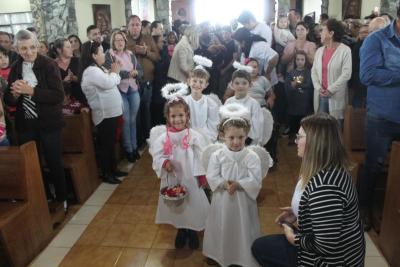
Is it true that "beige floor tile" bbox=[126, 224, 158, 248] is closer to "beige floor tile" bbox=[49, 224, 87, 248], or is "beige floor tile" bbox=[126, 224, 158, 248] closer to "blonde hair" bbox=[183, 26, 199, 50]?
"beige floor tile" bbox=[49, 224, 87, 248]

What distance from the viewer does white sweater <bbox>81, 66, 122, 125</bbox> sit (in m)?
3.78

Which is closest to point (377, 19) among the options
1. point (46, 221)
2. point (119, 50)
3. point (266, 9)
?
point (119, 50)

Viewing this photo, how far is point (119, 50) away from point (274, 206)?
2458mm

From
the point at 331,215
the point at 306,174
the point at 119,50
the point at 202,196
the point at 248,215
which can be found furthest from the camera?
the point at 119,50

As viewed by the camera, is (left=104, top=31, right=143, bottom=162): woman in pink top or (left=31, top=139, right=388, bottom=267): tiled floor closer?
(left=31, top=139, right=388, bottom=267): tiled floor

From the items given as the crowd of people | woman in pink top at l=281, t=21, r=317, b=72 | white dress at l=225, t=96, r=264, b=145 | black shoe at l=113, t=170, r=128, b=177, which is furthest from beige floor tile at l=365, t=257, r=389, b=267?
woman in pink top at l=281, t=21, r=317, b=72

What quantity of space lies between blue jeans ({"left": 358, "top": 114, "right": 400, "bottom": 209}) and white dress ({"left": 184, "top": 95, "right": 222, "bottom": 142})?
1258 mm

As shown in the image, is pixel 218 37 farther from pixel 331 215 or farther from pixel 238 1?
pixel 238 1

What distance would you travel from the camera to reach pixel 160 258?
2.85 metres

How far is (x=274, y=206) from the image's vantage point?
361 cm

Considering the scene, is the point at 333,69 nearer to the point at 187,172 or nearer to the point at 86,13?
the point at 187,172

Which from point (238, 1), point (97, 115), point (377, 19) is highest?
point (238, 1)

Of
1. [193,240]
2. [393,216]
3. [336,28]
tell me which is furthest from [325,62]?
[193,240]

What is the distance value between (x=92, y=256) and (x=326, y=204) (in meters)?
1.96
